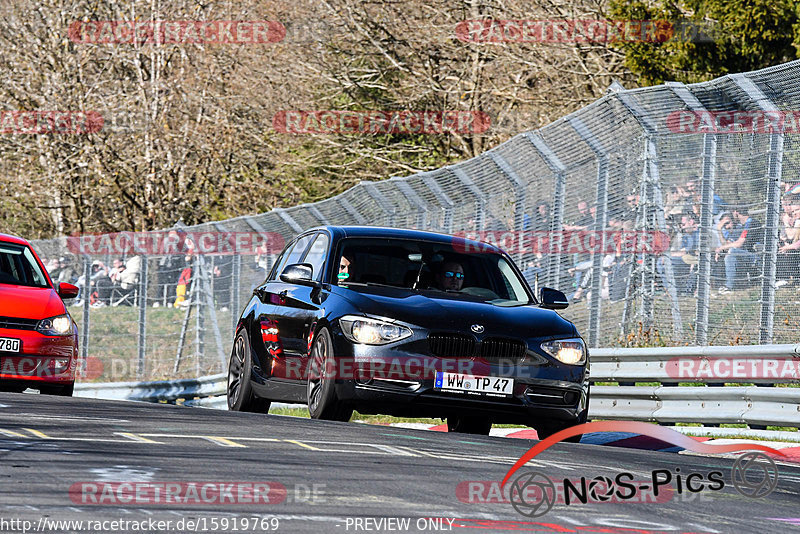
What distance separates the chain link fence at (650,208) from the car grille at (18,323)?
5.13 m

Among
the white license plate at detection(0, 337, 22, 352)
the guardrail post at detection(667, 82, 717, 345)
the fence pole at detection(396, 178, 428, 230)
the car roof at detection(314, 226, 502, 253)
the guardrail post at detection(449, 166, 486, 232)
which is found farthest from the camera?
the fence pole at detection(396, 178, 428, 230)

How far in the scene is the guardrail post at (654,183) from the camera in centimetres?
1330

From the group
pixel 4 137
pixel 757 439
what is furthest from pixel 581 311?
pixel 4 137

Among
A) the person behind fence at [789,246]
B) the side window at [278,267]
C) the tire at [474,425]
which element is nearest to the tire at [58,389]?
the side window at [278,267]

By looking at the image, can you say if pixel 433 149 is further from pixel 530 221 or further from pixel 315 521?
pixel 315 521

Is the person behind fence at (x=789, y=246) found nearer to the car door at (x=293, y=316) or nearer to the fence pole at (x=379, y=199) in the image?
the car door at (x=293, y=316)

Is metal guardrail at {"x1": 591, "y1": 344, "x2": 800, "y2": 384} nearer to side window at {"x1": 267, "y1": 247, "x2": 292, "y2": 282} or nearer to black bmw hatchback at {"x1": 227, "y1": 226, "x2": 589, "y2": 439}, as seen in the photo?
black bmw hatchback at {"x1": 227, "y1": 226, "x2": 589, "y2": 439}

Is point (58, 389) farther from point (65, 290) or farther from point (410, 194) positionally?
point (410, 194)

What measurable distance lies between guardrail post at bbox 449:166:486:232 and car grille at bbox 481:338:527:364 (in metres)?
6.25

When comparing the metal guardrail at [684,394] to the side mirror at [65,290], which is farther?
the side mirror at [65,290]

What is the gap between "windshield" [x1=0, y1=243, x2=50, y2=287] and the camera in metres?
14.5

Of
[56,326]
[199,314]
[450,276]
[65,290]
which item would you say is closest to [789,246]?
[450,276]

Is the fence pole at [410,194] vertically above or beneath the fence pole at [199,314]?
above

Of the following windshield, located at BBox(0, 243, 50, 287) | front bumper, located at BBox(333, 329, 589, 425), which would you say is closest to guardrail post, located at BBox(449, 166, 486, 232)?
windshield, located at BBox(0, 243, 50, 287)
